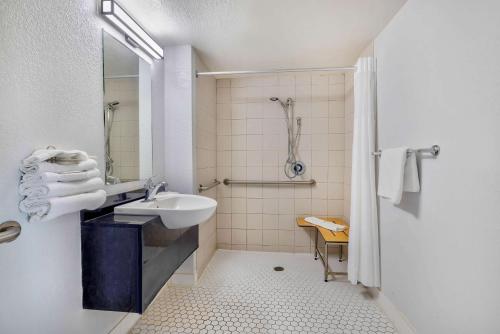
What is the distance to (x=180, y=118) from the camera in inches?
86.1


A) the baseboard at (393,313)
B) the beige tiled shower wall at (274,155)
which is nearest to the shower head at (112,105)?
the beige tiled shower wall at (274,155)

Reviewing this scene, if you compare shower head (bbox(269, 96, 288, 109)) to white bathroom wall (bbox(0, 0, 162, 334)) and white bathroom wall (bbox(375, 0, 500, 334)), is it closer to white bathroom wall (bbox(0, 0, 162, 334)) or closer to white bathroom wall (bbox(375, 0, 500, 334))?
white bathroom wall (bbox(375, 0, 500, 334))

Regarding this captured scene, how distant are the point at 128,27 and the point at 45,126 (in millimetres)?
939

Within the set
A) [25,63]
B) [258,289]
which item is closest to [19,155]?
[25,63]

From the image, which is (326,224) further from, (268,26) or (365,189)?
(268,26)

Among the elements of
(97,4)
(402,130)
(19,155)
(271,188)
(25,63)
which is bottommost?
(271,188)

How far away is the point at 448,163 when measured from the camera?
1.18m

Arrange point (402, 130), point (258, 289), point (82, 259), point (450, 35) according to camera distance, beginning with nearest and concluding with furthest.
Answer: point (450, 35)
point (82, 259)
point (402, 130)
point (258, 289)

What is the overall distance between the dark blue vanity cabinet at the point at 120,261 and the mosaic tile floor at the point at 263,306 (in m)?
0.61

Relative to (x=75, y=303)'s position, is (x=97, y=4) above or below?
above

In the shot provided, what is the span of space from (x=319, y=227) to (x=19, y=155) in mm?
2441

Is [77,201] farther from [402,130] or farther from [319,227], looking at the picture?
[319,227]

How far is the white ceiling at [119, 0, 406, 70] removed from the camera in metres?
1.60

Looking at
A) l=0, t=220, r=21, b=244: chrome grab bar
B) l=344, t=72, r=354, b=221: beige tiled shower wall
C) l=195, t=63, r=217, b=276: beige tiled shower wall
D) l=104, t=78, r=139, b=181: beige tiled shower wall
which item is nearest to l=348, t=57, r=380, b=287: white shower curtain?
l=344, t=72, r=354, b=221: beige tiled shower wall
